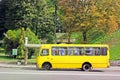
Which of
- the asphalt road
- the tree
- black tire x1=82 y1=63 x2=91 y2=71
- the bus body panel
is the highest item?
the tree

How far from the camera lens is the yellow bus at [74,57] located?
1366 inches

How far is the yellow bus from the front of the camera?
34.7 m

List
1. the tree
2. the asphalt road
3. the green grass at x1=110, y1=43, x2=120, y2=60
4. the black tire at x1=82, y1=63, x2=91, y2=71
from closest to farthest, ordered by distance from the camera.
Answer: the asphalt road → the black tire at x1=82, y1=63, x2=91, y2=71 → the tree → the green grass at x1=110, y1=43, x2=120, y2=60

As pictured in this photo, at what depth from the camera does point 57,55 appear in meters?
35.0

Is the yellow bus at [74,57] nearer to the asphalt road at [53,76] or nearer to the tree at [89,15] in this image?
the asphalt road at [53,76]

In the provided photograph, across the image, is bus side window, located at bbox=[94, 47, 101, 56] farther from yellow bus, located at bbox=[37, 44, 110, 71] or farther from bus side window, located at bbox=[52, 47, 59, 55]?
bus side window, located at bbox=[52, 47, 59, 55]

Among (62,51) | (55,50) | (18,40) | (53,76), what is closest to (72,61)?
(62,51)

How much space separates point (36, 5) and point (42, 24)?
140 inches

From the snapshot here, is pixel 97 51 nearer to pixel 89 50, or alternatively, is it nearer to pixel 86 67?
pixel 89 50

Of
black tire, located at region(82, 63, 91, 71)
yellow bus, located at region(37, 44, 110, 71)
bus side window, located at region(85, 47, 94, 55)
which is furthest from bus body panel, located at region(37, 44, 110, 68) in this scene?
bus side window, located at region(85, 47, 94, 55)

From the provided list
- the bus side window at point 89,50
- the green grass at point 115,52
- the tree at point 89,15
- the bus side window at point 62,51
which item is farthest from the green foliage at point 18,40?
the bus side window at point 89,50

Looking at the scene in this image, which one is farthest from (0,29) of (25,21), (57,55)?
(57,55)

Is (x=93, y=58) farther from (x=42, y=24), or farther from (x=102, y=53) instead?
(x=42, y=24)

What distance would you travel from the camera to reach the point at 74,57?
34.8 meters
